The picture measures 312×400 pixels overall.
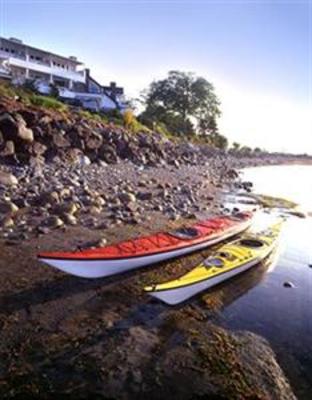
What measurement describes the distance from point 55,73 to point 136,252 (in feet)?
160

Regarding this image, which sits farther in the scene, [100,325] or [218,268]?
[218,268]

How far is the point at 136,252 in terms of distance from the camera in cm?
922

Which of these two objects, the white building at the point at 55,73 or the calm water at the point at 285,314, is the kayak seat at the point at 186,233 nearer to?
the calm water at the point at 285,314

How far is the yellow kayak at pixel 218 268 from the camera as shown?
24.9 feet

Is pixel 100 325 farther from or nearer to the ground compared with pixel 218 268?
nearer to the ground

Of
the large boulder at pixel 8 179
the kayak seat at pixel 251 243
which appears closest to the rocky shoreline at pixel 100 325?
the large boulder at pixel 8 179

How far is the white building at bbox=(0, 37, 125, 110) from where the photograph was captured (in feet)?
156

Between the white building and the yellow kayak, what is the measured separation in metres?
37.4

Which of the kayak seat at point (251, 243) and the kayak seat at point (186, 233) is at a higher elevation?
the kayak seat at point (186, 233)

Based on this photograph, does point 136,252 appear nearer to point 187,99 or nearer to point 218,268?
point 218,268

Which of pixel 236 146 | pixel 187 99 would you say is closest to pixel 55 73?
pixel 187 99

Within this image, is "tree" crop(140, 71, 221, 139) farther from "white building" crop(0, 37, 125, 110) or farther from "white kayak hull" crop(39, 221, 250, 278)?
"white kayak hull" crop(39, 221, 250, 278)

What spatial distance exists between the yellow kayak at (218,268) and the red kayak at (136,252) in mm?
855

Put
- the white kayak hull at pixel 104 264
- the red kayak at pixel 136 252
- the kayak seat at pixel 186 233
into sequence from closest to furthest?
the white kayak hull at pixel 104 264 < the red kayak at pixel 136 252 < the kayak seat at pixel 186 233
